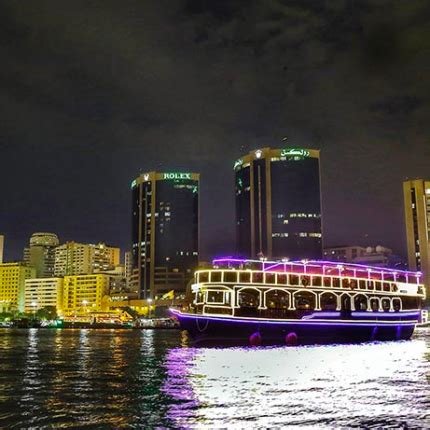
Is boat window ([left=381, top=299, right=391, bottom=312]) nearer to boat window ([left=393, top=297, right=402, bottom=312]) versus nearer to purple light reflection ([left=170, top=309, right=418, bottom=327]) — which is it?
boat window ([left=393, top=297, right=402, bottom=312])

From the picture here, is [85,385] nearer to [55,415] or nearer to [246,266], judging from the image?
[55,415]

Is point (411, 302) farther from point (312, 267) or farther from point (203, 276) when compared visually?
point (203, 276)

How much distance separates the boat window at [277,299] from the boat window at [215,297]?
601cm

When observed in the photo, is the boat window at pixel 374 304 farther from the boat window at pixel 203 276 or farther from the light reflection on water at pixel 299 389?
the light reflection on water at pixel 299 389

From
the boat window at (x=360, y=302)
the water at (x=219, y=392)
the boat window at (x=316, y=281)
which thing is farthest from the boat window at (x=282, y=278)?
the water at (x=219, y=392)

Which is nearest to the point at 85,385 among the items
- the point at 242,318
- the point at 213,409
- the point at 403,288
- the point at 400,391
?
the point at 213,409

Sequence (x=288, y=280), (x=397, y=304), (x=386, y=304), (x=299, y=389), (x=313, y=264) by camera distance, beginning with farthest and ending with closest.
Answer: (x=397, y=304), (x=386, y=304), (x=313, y=264), (x=288, y=280), (x=299, y=389)

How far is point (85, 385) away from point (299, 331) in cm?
4074

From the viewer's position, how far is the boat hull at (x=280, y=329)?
→ 219 ft

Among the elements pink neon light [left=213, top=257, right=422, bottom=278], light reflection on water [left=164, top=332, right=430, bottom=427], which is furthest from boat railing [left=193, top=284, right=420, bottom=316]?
light reflection on water [left=164, top=332, right=430, bottom=427]

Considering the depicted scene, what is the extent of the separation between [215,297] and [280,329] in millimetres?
9194

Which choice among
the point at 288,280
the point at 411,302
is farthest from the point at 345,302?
the point at 411,302

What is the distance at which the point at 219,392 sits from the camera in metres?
30.7

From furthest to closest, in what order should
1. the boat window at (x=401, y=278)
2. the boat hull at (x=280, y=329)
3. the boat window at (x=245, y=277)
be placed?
the boat window at (x=401, y=278), the boat window at (x=245, y=277), the boat hull at (x=280, y=329)
